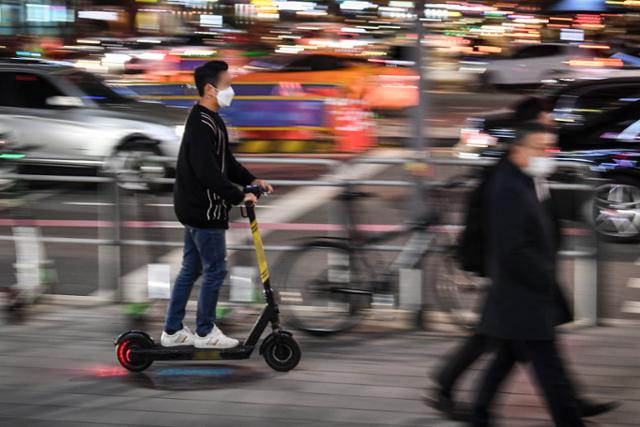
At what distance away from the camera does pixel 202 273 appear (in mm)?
6395

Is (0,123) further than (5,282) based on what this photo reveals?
Yes

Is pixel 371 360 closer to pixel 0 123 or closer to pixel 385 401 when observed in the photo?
pixel 385 401

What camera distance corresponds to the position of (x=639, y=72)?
37.1 feet

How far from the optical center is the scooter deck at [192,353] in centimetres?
625

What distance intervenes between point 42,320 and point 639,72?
6.77 meters

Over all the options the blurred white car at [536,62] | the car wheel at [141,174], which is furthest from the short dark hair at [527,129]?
the blurred white car at [536,62]

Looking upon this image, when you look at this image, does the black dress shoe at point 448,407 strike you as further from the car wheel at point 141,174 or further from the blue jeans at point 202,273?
the car wheel at point 141,174

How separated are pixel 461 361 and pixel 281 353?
4.47ft

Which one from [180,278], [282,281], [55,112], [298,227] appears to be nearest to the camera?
[180,278]

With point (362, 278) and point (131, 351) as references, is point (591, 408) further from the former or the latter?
point (131, 351)

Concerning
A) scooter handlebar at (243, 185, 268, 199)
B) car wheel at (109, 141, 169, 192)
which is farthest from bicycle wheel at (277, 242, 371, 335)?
car wheel at (109, 141, 169, 192)

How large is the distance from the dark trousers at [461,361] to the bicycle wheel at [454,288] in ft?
5.74

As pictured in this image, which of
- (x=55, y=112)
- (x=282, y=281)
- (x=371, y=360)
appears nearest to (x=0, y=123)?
(x=55, y=112)

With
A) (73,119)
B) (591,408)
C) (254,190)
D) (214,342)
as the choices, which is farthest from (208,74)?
(73,119)
